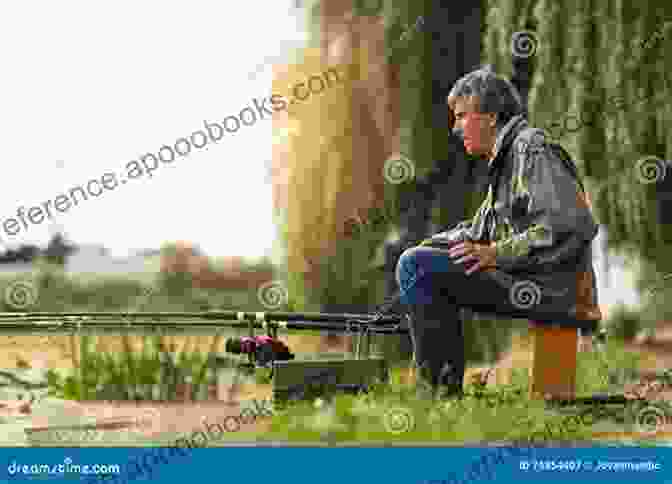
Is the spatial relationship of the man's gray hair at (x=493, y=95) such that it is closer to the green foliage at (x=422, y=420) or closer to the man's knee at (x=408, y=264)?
the man's knee at (x=408, y=264)

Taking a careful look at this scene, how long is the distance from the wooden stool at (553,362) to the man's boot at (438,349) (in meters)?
0.22

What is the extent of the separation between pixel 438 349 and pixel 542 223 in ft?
1.53

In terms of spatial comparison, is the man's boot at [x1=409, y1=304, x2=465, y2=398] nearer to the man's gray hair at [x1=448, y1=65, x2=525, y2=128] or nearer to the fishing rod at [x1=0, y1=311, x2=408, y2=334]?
the fishing rod at [x1=0, y1=311, x2=408, y2=334]

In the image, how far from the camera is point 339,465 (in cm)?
295

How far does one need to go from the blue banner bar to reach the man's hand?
0.52 m

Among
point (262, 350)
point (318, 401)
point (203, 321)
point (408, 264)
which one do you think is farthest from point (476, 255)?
point (203, 321)

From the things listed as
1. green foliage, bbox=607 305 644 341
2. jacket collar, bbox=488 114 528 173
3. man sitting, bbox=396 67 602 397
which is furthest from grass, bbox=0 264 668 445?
jacket collar, bbox=488 114 528 173

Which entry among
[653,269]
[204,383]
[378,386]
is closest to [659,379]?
[653,269]

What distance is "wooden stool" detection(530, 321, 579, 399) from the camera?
3.00 meters

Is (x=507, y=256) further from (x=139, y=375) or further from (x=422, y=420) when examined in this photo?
(x=139, y=375)

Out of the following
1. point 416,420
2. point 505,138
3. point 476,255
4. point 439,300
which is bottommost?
point 416,420

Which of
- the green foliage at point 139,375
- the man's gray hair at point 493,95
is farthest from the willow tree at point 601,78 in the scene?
the green foliage at point 139,375

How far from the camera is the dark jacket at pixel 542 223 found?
2.91m

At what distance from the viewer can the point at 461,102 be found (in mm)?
3051
